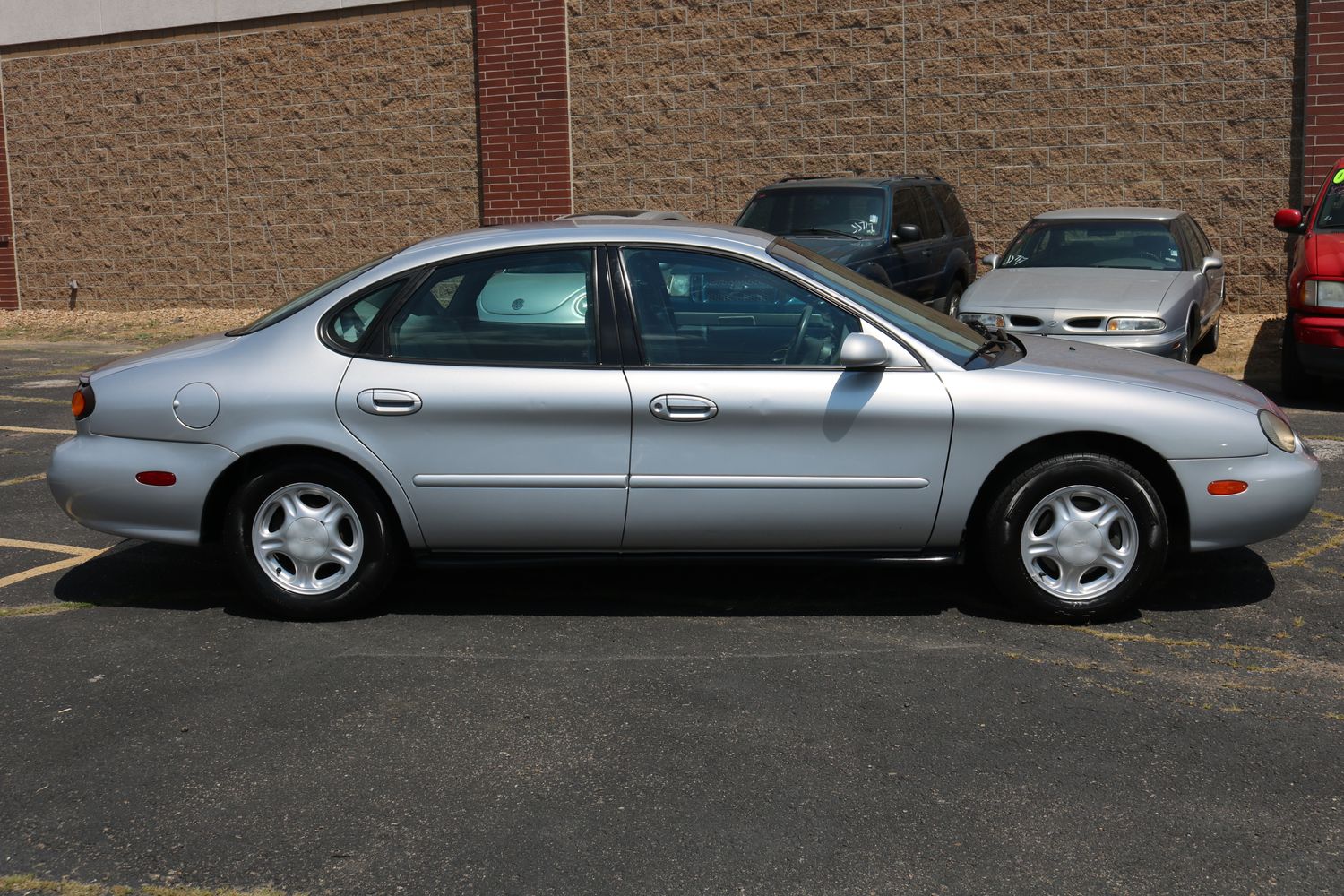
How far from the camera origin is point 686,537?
5.57 m

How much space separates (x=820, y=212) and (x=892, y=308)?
753cm

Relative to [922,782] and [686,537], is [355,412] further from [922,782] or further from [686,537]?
[922,782]

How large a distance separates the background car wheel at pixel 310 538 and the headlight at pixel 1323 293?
304 inches

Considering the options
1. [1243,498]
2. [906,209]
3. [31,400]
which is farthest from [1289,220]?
[31,400]

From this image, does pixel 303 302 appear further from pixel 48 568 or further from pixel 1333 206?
pixel 1333 206

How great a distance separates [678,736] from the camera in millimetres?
4441

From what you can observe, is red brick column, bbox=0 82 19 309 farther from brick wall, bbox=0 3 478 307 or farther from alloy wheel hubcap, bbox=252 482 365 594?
alloy wheel hubcap, bbox=252 482 365 594

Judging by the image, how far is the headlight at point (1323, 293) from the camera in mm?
10391

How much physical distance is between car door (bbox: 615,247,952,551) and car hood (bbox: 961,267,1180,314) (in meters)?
5.42

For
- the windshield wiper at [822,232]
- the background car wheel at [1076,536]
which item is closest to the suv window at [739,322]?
the background car wheel at [1076,536]

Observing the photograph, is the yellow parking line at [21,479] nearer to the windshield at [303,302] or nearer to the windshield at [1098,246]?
the windshield at [303,302]

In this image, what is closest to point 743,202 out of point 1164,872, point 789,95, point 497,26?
point 789,95

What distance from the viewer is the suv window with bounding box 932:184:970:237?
47.9 feet

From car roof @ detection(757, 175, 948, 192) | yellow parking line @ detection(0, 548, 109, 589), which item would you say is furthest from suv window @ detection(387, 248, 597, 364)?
car roof @ detection(757, 175, 948, 192)
